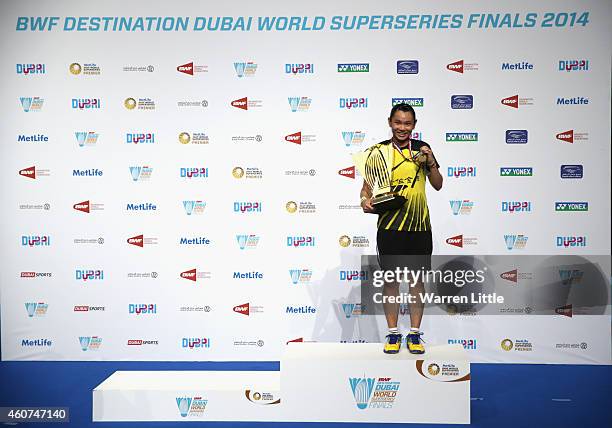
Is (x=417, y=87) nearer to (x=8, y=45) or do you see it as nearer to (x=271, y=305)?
(x=271, y=305)

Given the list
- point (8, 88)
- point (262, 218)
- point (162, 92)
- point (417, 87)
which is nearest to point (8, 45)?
point (8, 88)

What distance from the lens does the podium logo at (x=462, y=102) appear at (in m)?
5.14

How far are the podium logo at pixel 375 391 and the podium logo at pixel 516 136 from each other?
228 cm

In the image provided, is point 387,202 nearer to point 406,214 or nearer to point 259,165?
point 406,214

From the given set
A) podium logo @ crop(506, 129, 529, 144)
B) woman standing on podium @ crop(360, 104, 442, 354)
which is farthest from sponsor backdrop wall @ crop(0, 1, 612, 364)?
woman standing on podium @ crop(360, 104, 442, 354)

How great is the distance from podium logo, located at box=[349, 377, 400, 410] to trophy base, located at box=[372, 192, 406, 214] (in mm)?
1018

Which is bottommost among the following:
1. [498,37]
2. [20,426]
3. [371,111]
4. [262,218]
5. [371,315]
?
[20,426]

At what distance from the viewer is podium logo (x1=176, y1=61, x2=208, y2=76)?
17.2ft

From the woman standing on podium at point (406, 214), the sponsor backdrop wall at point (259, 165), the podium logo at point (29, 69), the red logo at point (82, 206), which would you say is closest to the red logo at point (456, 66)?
the sponsor backdrop wall at point (259, 165)

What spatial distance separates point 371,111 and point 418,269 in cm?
157

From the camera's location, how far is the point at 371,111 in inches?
204

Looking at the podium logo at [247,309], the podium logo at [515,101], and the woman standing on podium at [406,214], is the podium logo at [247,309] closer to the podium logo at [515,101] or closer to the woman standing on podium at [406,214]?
the woman standing on podium at [406,214]

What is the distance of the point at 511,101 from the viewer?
512cm

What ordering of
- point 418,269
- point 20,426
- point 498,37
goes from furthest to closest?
point 498,37, point 418,269, point 20,426
